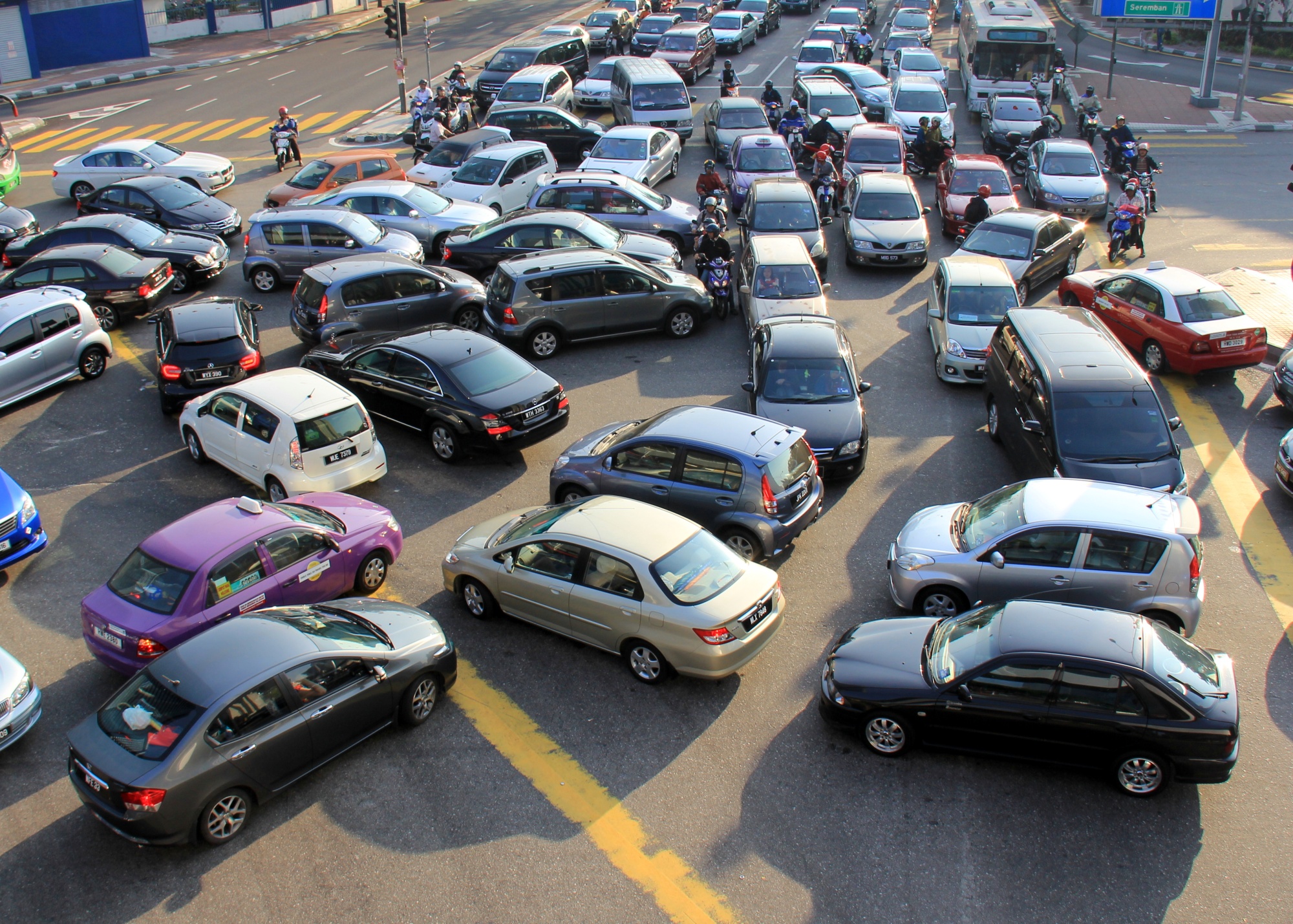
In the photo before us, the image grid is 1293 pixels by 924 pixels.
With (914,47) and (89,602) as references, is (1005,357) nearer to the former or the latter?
(89,602)

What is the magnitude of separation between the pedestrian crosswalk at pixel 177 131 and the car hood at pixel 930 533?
87.5 feet

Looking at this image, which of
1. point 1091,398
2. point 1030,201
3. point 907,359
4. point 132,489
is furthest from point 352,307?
point 1030,201

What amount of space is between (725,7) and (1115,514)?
4238cm

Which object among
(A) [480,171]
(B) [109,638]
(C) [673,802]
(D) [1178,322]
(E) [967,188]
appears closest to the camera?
(C) [673,802]

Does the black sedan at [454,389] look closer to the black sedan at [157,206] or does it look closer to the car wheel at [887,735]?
the car wheel at [887,735]

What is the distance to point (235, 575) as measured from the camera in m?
9.48

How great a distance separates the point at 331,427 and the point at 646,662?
5.35 metres

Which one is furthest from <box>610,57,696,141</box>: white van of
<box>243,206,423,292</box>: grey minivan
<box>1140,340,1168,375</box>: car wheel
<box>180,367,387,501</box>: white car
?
<box>180,367,387,501</box>: white car

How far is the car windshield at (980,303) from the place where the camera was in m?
15.7

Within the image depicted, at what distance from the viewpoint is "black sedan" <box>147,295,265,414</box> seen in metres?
14.5

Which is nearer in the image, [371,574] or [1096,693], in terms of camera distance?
[1096,693]

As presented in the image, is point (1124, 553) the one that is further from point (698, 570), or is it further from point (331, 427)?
point (331, 427)

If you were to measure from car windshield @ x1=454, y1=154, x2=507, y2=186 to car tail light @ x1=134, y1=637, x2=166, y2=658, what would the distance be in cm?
1552

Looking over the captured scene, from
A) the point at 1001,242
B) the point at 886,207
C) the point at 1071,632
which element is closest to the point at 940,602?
Answer: the point at 1071,632
